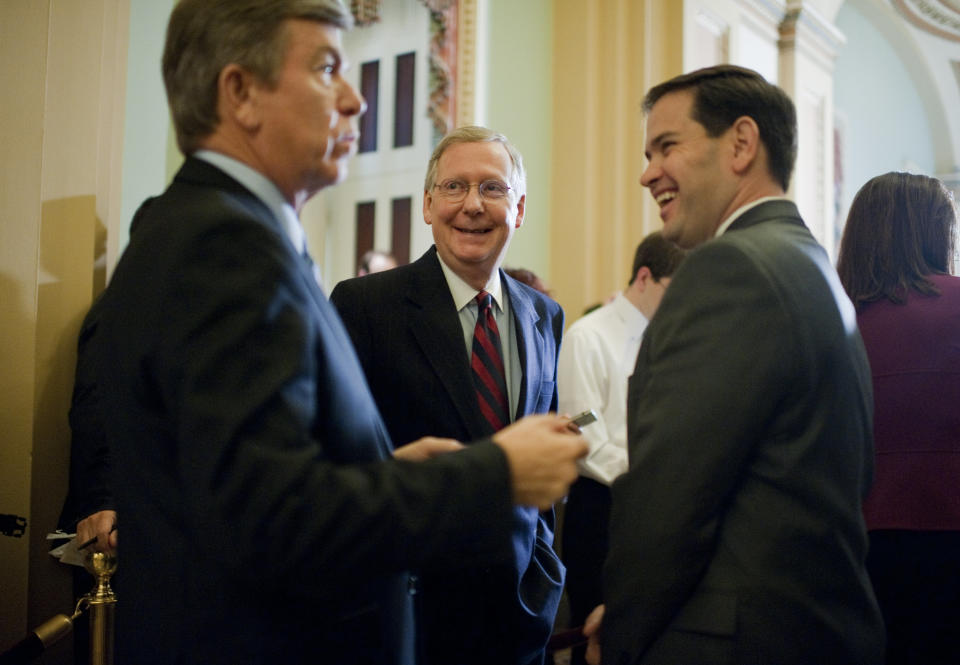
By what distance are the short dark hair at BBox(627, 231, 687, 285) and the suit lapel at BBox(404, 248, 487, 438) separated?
1413 millimetres

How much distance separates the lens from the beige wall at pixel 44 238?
2.16 m

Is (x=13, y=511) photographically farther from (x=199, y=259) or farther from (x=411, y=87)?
(x=411, y=87)

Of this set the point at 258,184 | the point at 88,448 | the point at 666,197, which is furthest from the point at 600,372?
the point at 258,184

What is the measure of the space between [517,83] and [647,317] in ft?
6.16

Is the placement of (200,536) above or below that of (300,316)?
below

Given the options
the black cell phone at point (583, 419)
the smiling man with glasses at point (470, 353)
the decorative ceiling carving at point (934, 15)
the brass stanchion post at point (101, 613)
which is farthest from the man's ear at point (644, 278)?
the decorative ceiling carving at point (934, 15)

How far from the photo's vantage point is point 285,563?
966 mm

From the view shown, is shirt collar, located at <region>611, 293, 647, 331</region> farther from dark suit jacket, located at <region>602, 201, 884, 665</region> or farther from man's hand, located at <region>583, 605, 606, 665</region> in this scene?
dark suit jacket, located at <region>602, 201, 884, 665</region>

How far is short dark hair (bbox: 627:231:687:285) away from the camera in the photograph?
329 centimetres

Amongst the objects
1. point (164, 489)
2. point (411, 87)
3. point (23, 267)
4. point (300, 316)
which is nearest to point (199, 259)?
point (300, 316)

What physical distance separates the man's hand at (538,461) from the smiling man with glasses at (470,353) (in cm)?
69

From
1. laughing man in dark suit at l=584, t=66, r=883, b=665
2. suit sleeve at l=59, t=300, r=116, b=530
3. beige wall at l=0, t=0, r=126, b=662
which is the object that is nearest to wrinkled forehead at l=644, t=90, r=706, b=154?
laughing man in dark suit at l=584, t=66, r=883, b=665

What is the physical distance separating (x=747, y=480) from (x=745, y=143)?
2.11 feet

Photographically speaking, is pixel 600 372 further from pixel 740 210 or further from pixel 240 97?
pixel 240 97
